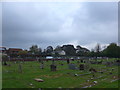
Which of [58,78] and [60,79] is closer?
[60,79]

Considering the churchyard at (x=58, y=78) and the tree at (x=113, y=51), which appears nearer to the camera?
the churchyard at (x=58, y=78)

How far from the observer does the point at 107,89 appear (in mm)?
13406

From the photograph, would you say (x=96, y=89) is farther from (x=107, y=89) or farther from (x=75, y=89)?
(x=75, y=89)

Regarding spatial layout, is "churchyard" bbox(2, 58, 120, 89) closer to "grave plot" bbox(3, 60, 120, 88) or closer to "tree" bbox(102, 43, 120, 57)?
"grave plot" bbox(3, 60, 120, 88)

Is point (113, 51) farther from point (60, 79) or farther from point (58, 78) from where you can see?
point (60, 79)

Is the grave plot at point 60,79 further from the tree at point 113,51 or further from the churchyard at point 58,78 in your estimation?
the tree at point 113,51

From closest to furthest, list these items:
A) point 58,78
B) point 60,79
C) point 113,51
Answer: point 60,79
point 58,78
point 113,51

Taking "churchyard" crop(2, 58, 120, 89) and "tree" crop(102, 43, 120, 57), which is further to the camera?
"tree" crop(102, 43, 120, 57)

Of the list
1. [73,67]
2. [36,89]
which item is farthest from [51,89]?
[73,67]

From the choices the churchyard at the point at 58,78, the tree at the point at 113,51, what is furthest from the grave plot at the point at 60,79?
the tree at the point at 113,51

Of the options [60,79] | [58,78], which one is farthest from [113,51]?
[60,79]

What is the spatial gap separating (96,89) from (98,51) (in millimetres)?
83680

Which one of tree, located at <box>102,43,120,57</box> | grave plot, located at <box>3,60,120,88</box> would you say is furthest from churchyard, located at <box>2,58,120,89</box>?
tree, located at <box>102,43,120,57</box>

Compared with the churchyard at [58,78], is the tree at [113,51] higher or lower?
higher
